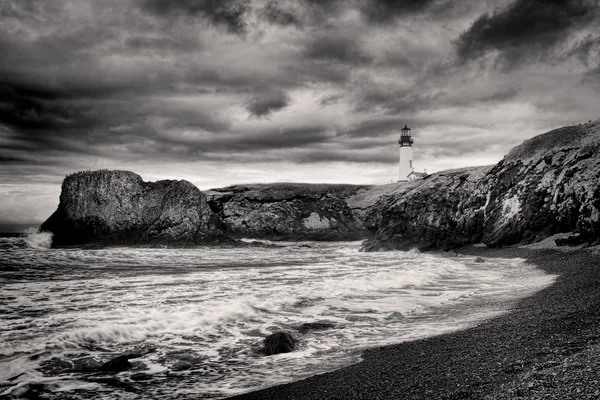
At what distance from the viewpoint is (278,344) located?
627cm

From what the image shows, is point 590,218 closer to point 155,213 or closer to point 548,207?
point 548,207

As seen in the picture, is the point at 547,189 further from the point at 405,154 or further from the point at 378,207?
the point at 405,154

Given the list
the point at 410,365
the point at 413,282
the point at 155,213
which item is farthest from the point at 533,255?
the point at 155,213

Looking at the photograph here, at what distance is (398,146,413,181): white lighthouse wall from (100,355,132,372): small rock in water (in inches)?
2520

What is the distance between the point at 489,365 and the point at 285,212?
47506 millimetres

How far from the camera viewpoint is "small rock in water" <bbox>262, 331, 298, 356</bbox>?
6.22m

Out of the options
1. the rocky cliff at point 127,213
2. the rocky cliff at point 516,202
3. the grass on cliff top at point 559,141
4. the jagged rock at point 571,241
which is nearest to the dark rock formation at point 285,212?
the rocky cliff at point 127,213

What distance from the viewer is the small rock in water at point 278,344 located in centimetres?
622

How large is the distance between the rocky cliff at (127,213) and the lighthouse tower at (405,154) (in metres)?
37.3

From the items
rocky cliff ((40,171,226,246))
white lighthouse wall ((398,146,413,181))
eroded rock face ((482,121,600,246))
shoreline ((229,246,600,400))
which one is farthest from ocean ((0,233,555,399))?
white lighthouse wall ((398,146,413,181))

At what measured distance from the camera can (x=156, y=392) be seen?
15.5 feet

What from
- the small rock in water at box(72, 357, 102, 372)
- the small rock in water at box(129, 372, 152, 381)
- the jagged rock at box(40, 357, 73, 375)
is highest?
the jagged rock at box(40, 357, 73, 375)

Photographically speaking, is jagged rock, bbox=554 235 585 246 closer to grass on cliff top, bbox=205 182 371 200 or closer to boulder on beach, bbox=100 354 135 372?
boulder on beach, bbox=100 354 135 372

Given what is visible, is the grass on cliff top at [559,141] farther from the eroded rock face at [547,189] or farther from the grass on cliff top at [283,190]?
the grass on cliff top at [283,190]
